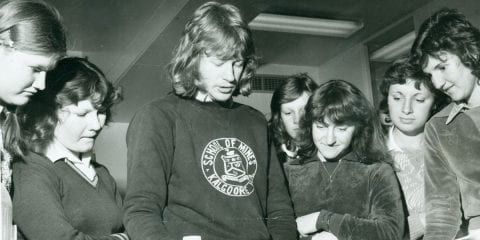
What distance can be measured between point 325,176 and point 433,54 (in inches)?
21.1

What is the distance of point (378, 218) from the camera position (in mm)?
1472

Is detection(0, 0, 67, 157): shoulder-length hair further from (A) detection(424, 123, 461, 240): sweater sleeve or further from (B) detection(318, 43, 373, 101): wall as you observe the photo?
(B) detection(318, 43, 373, 101): wall

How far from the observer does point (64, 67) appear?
1.56 meters

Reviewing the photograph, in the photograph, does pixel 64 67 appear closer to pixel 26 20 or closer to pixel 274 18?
pixel 26 20

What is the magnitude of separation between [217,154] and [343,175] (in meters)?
0.47

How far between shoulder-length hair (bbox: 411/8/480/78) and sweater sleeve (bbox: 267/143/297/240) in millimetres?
652

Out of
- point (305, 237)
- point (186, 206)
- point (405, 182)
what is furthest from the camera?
point (405, 182)

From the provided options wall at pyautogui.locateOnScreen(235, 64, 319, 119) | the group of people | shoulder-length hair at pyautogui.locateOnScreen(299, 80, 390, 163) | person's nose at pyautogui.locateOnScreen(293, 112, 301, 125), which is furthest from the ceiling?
the group of people

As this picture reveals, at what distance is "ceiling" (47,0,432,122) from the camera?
313cm

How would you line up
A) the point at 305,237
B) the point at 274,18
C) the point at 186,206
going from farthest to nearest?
the point at 274,18 → the point at 305,237 → the point at 186,206

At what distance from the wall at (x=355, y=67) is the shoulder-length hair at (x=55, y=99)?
9.35ft

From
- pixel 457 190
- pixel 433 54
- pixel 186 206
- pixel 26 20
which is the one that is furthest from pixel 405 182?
pixel 26 20

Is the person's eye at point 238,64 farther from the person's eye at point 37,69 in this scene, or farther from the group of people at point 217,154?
the person's eye at point 37,69

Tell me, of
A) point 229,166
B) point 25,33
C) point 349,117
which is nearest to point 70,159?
point 25,33
